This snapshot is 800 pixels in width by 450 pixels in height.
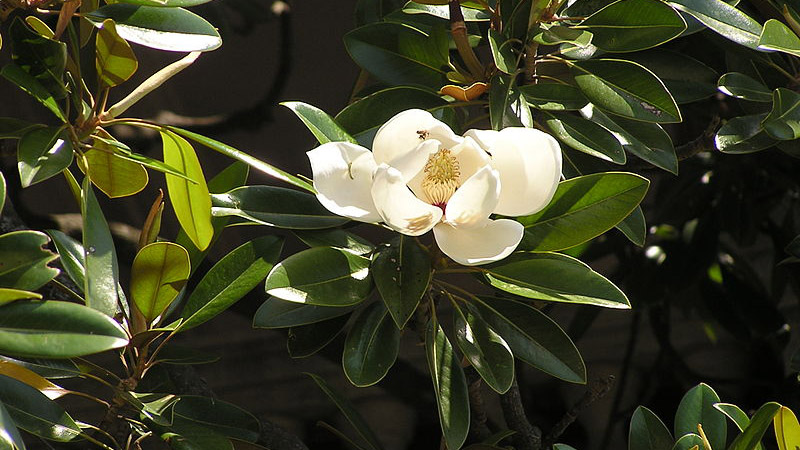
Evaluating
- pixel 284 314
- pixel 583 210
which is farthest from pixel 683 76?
pixel 284 314

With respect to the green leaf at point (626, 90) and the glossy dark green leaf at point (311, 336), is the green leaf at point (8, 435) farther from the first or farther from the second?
the green leaf at point (626, 90)

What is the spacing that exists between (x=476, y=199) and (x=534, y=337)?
0.20m

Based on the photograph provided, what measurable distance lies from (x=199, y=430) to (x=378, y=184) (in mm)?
365

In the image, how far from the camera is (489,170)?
650 millimetres

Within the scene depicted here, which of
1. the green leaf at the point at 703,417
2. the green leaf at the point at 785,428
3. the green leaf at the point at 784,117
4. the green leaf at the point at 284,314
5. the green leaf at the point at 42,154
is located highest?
the green leaf at the point at 42,154

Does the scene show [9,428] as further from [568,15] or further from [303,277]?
[568,15]

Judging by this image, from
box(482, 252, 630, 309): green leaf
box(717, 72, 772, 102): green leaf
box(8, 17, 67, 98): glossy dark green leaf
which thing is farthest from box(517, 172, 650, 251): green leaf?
box(8, 17, 67, 98): glossy dark green leaf

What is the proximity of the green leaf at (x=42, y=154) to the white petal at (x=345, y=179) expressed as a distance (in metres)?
0.21

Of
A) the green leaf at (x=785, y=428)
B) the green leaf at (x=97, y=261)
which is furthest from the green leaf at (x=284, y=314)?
the green leaf at (x=785, y=428)

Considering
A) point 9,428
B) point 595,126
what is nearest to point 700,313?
point 595,126

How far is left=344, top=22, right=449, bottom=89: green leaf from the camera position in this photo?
899mm

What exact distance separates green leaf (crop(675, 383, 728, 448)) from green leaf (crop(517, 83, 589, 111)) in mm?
330

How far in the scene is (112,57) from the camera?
2.39ft

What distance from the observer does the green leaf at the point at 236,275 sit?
0.81 metres
